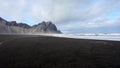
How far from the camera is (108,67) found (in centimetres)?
1073

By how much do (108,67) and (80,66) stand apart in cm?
171

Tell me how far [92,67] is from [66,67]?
1.60m

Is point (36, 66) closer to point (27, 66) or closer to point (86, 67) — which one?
point (27, 66)

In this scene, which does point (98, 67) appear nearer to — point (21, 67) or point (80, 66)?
point (80, 66)

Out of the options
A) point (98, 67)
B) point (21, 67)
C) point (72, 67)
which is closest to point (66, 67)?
point (72, 67)

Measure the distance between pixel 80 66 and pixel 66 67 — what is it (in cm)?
93

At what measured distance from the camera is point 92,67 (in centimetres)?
1083

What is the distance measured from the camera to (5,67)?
10.6 meters

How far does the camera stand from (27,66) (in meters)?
11.0

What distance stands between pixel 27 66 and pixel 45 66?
1.12 metres

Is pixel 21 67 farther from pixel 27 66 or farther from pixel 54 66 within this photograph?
pixel 54 66

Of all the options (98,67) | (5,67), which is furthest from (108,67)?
(5,67)

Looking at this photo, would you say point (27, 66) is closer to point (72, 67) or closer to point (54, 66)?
point (54, 66)

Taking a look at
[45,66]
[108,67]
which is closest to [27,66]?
[45,66]
